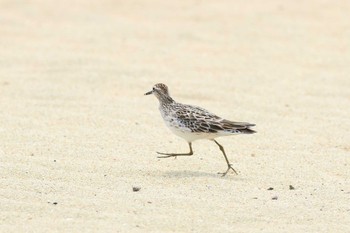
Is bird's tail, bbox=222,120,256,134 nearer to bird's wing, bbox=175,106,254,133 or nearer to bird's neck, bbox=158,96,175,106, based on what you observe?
bird's wing, bbox=175,106,254,133

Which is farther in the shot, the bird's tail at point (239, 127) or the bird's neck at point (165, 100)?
the bird's neck at point (165, 100)

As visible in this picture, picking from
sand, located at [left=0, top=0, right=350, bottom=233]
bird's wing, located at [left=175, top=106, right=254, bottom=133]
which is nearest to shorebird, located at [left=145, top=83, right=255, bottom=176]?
bird's wing, located at [left=175, top=106, right=254, bottom=133]

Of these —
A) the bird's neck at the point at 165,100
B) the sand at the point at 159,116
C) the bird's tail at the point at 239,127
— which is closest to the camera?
the sand at the point at 159,116

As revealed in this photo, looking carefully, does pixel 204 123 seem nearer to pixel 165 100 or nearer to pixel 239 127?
pixel 239 127

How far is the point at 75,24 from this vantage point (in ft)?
47.1

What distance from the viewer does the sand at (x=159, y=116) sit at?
6.83m

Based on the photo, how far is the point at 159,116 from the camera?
10.2 metres

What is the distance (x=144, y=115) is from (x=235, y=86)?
1.72 m

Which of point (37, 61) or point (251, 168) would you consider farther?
point (37, 61)

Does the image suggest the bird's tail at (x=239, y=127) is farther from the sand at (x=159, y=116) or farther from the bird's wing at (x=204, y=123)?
the sand at (x=159, y=116)

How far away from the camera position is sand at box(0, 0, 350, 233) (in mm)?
6828

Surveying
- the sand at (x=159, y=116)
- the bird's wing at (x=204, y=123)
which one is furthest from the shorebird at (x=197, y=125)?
the sand at (x=159, y=116)

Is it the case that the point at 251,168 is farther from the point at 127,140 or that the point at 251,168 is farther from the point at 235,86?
the point at 235,86

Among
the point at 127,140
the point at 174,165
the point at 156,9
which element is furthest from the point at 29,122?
the point at 156,9
